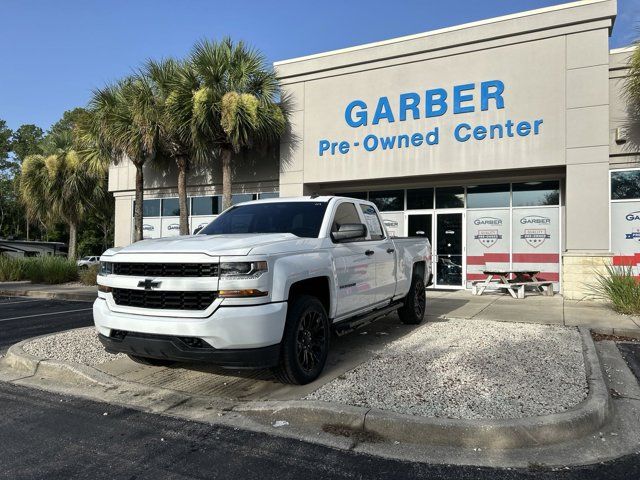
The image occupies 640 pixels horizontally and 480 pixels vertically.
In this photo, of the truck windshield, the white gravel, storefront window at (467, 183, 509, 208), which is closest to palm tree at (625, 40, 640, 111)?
storefront window at (467, 183, 509, 208)

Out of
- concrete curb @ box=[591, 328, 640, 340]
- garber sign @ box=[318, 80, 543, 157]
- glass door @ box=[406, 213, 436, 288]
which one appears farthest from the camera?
glass door @ box=[406, 213, 436, 288]

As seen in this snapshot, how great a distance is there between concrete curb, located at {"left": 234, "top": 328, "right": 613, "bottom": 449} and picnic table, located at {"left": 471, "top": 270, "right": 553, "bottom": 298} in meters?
8.83

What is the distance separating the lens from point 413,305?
27.3 feet

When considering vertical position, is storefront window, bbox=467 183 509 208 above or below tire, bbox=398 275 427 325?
above

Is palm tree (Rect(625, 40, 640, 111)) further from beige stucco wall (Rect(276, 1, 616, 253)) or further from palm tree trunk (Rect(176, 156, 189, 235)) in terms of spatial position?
palm tree trunk (Rect(176, 156, 189, 235))

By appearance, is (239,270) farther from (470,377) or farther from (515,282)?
(515,282)

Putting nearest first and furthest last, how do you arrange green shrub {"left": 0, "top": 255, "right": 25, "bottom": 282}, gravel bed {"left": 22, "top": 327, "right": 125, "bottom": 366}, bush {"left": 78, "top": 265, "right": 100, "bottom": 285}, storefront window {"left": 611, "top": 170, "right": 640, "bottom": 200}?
gravel bed {"left": 22, "top": 327, "right": 125, "bottom": 366}, storefront window {"left": 611, "top": 170, "right": 640, "bottom": 200}, bush {"left": 78, "top": 265, "right": 100, "bottom": 285}, green shrub {"left": 0, "top": 255, "right": 25, "bottom": 282}

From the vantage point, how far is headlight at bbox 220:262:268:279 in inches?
169

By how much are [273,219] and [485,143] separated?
31.1ft

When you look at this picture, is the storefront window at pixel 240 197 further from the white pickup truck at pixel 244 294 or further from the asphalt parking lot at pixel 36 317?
the white pickup truck at pixel 244 294

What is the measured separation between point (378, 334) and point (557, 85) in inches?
359

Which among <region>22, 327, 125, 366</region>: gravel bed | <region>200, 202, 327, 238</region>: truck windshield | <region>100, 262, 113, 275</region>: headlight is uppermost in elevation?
<region>200, 202, 327, 238</region>: truck windshield

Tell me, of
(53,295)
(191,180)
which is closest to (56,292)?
(53,295)

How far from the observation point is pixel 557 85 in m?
12.8
